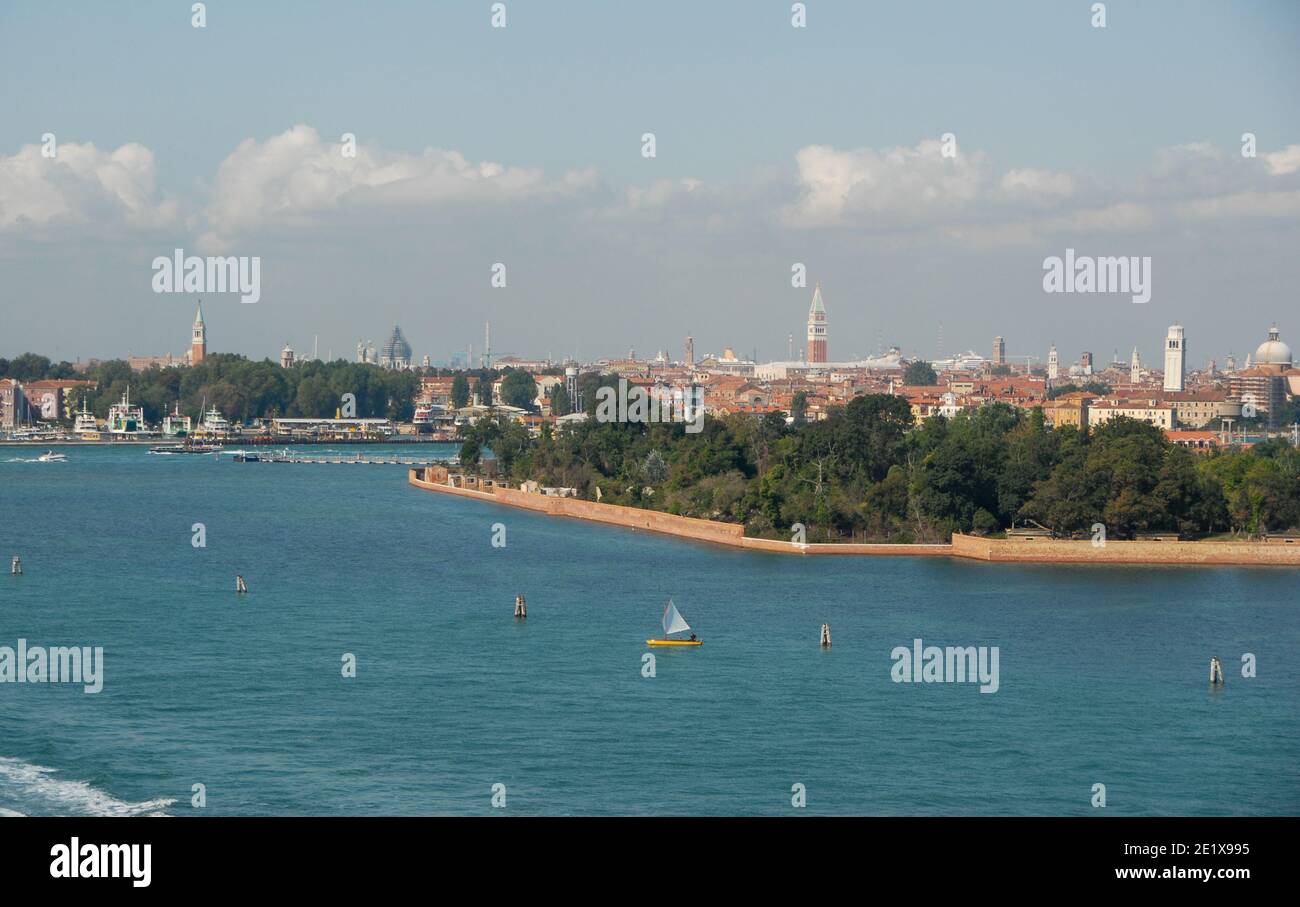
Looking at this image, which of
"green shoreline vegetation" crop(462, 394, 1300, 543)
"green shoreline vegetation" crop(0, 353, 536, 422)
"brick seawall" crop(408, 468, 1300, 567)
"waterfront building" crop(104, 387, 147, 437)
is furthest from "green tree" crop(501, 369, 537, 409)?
"brick seawall" crop(408, 468, 1300, 567)

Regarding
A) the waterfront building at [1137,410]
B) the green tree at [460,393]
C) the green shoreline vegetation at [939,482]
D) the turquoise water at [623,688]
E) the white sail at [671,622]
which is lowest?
the turquoise water at [623,688]

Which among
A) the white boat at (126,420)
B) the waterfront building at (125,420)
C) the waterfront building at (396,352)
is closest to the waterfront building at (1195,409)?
the white boat at (126,420)

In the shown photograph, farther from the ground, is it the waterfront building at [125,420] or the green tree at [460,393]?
the green tree at [460,393]

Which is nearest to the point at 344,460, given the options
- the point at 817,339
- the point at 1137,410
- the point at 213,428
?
the point at 213,428

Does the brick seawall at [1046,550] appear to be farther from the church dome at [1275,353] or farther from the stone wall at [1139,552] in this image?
the church dome at [1275,353]
